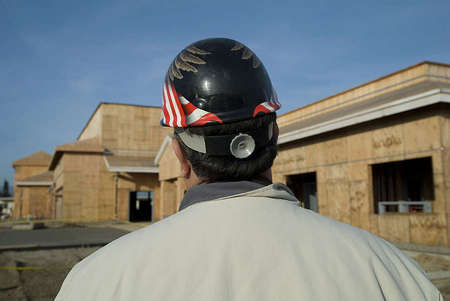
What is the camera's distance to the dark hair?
5.01ft

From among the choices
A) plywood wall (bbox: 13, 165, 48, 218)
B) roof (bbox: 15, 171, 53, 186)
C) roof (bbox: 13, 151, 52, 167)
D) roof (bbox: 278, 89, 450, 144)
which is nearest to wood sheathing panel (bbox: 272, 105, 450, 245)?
roof (bbox: 278, 89, 450, 144)

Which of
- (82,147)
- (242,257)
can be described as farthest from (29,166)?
(242,257)

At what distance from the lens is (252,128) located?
1.60 metres

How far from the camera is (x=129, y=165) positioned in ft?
111

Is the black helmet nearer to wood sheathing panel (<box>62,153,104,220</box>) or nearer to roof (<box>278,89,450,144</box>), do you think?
roof (<box>278,89,450,144</box>)

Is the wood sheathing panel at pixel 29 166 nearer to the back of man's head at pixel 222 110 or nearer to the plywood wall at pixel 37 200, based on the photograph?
the plywood wall at pixel 37 200

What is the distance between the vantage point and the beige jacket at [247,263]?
3.83 ft

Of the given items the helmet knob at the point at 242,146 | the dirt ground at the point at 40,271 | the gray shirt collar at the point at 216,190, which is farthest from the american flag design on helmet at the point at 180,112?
the dirt ground at the point at 40,271

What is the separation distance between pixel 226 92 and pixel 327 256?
756mm

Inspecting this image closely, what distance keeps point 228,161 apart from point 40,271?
30.4ft

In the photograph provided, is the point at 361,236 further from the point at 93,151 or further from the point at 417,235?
the point at 93,151

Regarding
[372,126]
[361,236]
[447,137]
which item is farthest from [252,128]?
[372,126]

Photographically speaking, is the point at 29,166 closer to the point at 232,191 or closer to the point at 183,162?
the point at 183,162

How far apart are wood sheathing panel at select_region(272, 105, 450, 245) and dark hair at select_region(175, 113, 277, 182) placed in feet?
33.6
